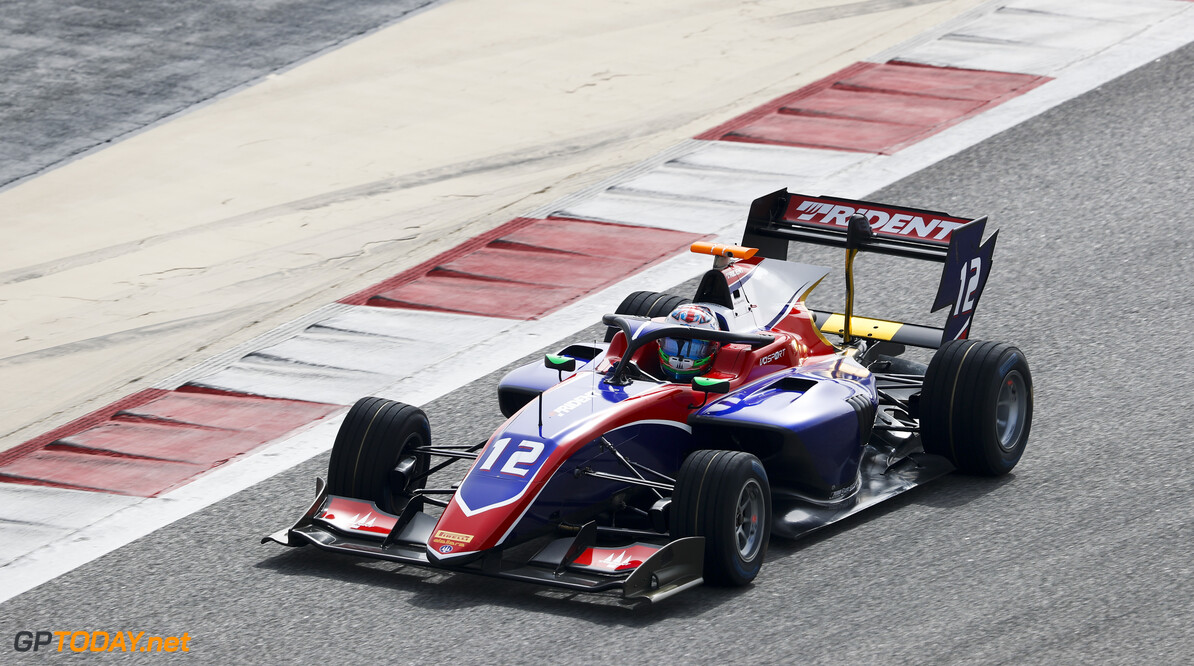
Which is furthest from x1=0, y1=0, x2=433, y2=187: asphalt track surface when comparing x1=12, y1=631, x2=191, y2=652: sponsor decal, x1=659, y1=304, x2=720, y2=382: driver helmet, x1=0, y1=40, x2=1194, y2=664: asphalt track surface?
x1=659, y1=304, x2=720, y2=382: driver helmet

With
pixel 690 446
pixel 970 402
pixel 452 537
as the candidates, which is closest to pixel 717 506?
pixel 690 446

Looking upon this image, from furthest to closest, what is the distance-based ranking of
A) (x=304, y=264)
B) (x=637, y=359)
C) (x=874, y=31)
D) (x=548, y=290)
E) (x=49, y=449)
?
(x=874, y=31)
(x=304, y=264)
(x=548, y=290)
(x=49, y=449)
(x=637, y=359)

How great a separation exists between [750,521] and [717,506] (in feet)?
1.49

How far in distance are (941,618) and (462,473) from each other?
348 centimetres

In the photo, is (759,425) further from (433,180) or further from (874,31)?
(874,31)

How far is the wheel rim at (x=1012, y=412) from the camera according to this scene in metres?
9.66

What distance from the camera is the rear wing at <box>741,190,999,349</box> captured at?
10078mm

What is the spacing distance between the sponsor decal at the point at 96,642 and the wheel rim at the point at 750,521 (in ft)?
9.38

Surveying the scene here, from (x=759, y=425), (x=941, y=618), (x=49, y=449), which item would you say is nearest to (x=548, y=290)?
(x=49, y=449)

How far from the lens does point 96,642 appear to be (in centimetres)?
837

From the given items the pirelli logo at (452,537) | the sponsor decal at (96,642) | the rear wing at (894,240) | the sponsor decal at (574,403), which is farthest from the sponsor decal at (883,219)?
the sponsor decal at (96,642)

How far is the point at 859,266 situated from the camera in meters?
13.7

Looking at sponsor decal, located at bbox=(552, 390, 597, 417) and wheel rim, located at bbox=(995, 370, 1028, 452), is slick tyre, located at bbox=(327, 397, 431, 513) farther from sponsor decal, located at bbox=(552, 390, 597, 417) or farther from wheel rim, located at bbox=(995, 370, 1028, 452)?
wheel rim, located at bbox=(995, 370, 1028, 452)

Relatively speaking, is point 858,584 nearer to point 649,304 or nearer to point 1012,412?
point 1012,412
